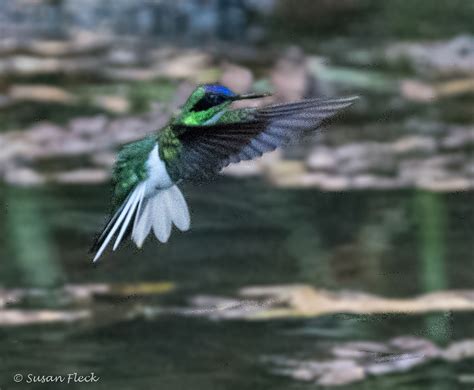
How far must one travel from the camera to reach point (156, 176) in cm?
273

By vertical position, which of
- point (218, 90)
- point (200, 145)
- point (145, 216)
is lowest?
point (145, 216)

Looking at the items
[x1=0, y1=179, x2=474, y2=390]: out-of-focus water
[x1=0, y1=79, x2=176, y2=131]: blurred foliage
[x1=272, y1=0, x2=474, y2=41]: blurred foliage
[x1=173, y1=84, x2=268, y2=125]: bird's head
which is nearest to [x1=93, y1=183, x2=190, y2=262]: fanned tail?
[x1=173, y1=84, x2=268, y2=125]: bird's head

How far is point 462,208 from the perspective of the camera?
5613 mm

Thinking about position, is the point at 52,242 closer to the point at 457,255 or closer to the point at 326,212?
the point at 326,212

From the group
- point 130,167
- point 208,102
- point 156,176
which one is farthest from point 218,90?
point 130,167

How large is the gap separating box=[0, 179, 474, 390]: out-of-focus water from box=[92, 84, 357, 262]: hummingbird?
47.1 inches

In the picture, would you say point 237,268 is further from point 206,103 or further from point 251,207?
point 206,103

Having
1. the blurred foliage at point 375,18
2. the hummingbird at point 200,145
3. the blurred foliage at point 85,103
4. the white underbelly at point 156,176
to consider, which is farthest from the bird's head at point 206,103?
the blurred foliage at point 375,18

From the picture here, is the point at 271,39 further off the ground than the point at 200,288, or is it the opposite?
the point at 271,39

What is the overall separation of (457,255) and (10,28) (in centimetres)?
415

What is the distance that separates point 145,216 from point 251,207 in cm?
299

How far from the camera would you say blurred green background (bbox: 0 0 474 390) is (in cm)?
404

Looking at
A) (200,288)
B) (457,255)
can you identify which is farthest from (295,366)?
(457,255)

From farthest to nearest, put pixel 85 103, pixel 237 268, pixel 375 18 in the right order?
pixel 375 18, pixel 85 103, pixel 237 268
